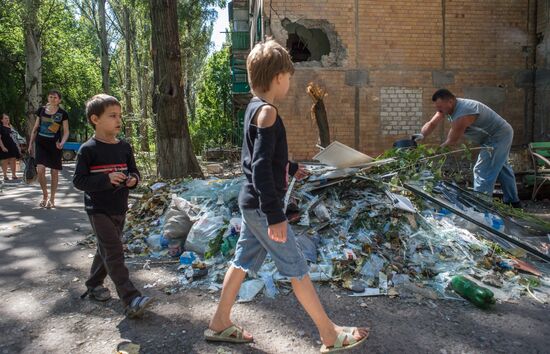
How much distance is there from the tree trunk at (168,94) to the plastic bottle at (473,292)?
519 cm

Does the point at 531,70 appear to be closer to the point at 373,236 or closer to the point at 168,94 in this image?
the point at 168,94

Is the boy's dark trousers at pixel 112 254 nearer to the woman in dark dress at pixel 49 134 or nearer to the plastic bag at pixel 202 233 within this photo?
the plastic bag at pixel 202 233

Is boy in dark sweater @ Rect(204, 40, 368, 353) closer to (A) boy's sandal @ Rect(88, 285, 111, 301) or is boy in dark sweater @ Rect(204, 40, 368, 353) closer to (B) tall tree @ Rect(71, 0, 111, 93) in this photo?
(A) boy's sandal @ Rect(88, 285, 111, 301)

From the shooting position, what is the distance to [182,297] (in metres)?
3.32

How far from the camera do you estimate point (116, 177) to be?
2828 mm

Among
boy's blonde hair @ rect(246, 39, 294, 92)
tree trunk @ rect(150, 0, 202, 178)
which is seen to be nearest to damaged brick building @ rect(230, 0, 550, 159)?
tree trunk @ rect(150, 0, 202, 178)

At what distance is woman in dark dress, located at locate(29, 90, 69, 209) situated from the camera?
650 centimetres

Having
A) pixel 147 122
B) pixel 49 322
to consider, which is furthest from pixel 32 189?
pixel 49 322

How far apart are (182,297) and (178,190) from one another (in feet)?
7.27

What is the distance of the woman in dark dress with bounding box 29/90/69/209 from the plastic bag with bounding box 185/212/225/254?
11.4 feet

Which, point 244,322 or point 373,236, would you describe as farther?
point 373,236

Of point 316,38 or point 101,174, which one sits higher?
point 316,38

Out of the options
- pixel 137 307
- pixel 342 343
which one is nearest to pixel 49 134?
pixel 137 307

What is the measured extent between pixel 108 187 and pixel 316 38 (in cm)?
1025
